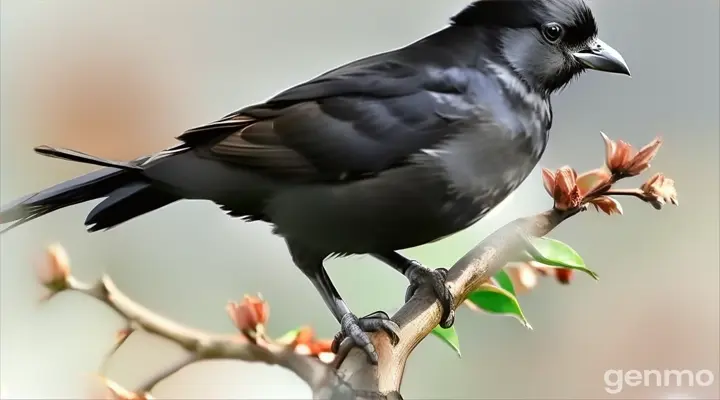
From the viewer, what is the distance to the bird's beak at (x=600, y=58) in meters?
0.89

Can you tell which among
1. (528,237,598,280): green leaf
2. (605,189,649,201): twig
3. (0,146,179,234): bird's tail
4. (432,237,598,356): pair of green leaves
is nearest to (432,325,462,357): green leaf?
(432,237,598,356): pair of green leaves

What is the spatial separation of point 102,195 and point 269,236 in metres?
0.22

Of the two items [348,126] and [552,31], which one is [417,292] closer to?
[348,126]

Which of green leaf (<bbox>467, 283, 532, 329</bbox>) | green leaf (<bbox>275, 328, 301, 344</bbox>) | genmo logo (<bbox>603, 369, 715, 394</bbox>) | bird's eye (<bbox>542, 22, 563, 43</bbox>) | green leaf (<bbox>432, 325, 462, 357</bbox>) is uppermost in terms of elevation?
bird's eye (<bbox>542, 22, 563, 43</bbox>)

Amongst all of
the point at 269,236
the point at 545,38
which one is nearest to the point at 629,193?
the point at 545,38

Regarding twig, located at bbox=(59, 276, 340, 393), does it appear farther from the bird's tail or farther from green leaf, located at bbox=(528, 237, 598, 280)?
green leaf, located at bbox=(528, 237, 598, 280)

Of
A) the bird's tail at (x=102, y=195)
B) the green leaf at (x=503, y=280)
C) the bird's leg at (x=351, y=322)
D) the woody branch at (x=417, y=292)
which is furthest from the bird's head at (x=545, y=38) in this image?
the bird's tail at (x=102, y=195)

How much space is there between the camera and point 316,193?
2.78ft

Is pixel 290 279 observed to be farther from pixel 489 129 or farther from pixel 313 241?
pixel 489 129

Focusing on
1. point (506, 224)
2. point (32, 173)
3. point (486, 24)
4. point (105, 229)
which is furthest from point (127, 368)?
point (486, 24)

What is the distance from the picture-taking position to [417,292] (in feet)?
2.96

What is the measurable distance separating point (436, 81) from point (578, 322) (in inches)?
15.1

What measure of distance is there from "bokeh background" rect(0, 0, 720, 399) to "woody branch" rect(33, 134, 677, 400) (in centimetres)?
2

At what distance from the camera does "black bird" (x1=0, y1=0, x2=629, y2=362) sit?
2.74 ft
